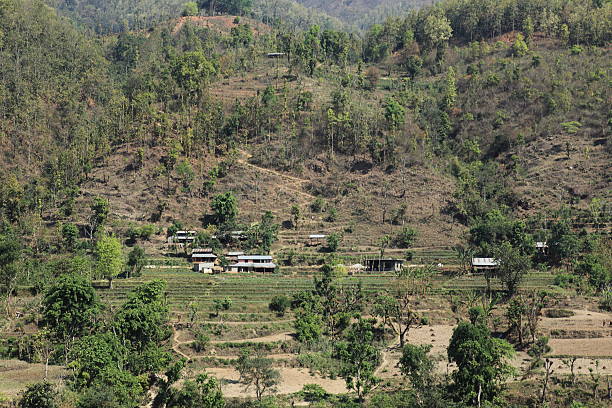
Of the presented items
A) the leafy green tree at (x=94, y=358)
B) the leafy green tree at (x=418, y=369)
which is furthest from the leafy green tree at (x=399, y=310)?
the leafy green tree at (x=94, y=358)

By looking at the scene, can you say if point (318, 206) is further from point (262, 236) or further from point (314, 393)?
point (314, 393)

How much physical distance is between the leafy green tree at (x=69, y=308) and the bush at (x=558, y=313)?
3387 cm

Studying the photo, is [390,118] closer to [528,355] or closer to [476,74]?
[476,74]

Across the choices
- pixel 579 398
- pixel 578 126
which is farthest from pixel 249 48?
pixel 579 398

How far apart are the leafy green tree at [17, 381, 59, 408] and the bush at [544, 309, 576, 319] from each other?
3713 centimetres

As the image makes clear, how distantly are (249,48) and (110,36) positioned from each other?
106 ft

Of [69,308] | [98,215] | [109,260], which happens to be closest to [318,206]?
[98,215]

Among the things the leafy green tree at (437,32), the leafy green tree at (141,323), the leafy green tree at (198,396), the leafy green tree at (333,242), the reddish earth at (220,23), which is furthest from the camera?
the reddish earth at (220,23)

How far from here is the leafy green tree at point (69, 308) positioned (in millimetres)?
46656

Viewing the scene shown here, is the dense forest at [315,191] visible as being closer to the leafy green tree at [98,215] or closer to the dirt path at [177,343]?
the dirt path at [177,343]

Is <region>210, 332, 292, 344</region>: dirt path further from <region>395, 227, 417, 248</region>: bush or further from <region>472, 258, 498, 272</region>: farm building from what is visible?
<region>395, 227, 417, 248</region>: bush

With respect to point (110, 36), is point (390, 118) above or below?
below

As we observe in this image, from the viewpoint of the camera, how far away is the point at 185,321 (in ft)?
174

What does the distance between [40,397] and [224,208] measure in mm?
39435
